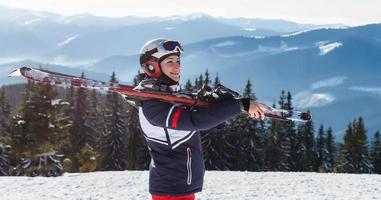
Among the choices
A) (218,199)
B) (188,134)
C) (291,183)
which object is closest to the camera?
(188,134)

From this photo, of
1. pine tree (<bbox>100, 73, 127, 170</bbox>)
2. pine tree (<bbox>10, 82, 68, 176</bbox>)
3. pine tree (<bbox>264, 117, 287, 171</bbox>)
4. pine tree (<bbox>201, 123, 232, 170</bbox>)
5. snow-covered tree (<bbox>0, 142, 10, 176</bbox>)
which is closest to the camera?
pine tree (<bbox>10, 82, 68, 176</bbox>)

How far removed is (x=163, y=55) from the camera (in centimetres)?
451

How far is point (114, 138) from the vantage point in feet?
169

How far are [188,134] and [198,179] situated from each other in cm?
48

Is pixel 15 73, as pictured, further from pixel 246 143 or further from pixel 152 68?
pixel 246 143

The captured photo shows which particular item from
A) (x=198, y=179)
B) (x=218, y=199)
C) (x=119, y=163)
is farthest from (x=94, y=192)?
(x=119, y=163)

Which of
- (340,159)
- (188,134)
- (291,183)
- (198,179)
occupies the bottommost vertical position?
(340,159)

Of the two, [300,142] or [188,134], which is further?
[300,142]

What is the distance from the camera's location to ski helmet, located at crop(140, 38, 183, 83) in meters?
4.51

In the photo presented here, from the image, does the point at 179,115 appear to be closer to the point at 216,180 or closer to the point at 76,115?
the point at 216,180

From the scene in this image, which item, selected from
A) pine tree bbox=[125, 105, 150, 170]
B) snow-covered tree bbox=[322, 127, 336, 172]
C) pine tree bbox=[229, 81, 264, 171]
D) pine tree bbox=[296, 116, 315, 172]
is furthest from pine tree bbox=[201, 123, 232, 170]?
snow-covered tree bbox=[322, 127, 336, 172]

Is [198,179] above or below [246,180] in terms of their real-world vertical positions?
above

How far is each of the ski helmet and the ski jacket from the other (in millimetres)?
289

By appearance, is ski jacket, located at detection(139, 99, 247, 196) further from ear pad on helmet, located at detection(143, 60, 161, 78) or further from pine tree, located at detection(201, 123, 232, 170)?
pine tree, located at detection(201, 123, 232, 170)
